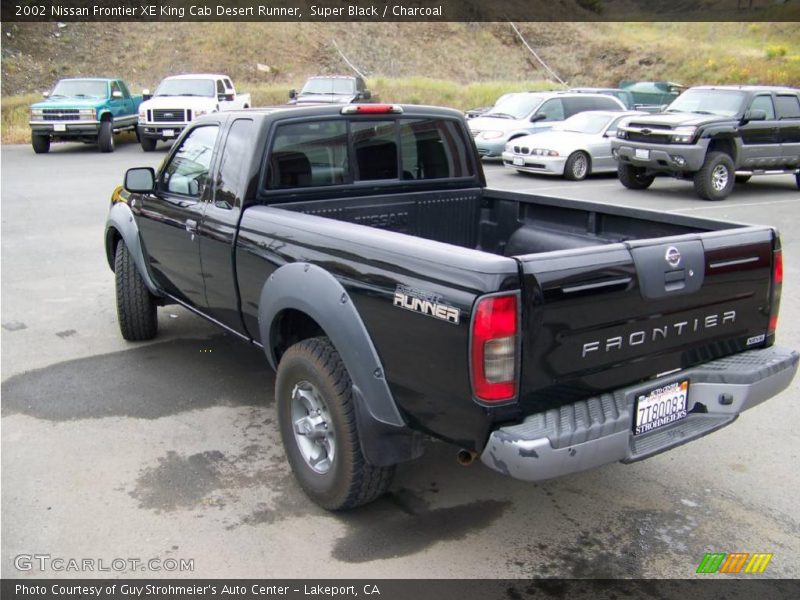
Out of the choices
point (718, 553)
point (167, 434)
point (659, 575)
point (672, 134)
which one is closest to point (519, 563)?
point (659, 575)

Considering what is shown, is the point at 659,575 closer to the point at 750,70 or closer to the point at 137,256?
the point at 137,256

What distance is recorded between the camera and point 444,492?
13.1 feet

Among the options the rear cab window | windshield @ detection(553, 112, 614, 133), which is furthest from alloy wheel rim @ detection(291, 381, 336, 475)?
windshield @ detection(553, 112, 614, 133)

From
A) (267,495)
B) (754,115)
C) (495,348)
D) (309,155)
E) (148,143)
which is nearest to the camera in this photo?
(495,348)

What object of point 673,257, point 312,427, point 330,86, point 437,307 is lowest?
point 312,427

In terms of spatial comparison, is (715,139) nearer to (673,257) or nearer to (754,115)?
(754,115)

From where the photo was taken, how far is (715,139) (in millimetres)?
13727

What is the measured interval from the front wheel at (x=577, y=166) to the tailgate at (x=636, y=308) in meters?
13.0

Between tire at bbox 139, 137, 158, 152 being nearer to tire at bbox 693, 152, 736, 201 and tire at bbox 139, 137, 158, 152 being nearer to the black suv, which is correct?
the black suv

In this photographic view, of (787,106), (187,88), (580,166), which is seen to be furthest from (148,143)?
(787,106)

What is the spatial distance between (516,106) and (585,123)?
6.95ft

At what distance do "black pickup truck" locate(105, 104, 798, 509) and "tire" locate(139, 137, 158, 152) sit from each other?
A: 17547 mm

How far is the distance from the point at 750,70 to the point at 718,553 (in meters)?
40.1

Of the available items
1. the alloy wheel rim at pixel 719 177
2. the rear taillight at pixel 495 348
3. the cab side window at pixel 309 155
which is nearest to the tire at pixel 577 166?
the alloy wheel rim at pixel 719 177
